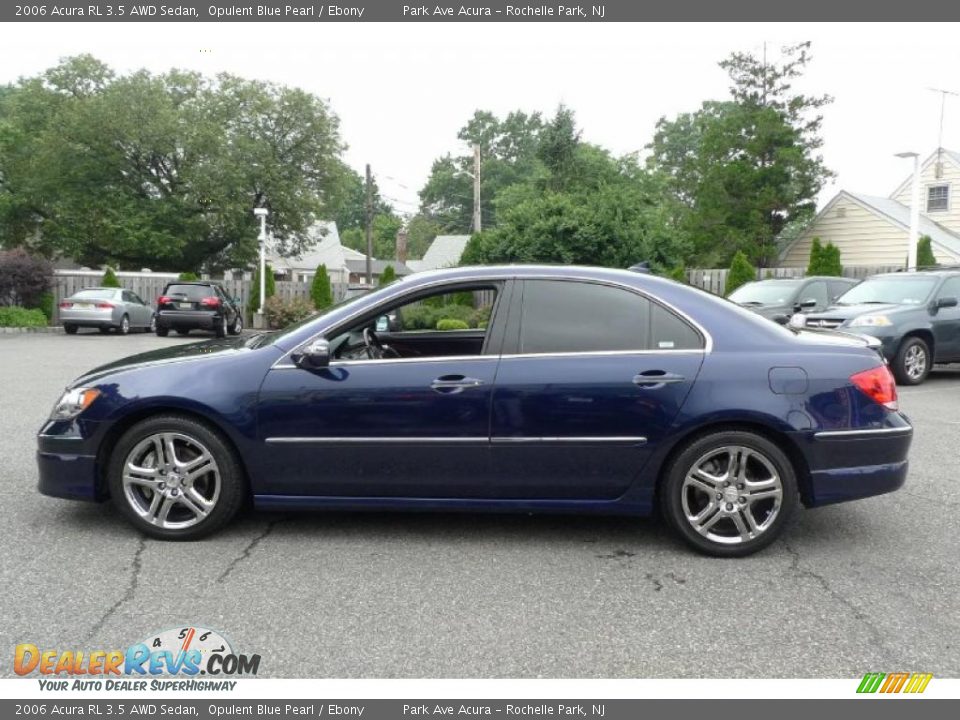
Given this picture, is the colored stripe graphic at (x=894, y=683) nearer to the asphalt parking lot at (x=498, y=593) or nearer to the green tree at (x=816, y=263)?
the asphalt parking lot at (x=498, y=593)

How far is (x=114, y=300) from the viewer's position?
21.2 meters

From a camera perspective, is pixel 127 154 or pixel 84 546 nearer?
pixel 84 546

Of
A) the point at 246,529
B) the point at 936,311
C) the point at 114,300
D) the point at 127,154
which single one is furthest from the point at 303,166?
the point at 246,529

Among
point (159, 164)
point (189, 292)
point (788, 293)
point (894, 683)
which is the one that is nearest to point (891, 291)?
point (788, 293)

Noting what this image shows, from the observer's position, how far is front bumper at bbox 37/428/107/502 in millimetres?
4219

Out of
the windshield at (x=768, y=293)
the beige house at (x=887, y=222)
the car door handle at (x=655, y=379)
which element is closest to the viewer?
the car door handle at (x=655, y=379)

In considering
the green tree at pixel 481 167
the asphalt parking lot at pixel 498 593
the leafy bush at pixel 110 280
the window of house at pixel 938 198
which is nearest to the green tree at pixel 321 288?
the leafy bush at pixel 110 280

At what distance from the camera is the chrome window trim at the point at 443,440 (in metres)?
4.01

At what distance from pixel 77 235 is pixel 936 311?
36925 millimetres

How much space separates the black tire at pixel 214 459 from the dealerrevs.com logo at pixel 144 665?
1.13 metres

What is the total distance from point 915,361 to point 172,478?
34.7ft

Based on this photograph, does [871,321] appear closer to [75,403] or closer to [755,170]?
[75,403]

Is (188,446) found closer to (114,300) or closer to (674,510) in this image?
(674,510)

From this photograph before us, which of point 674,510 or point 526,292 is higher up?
point 526,292
